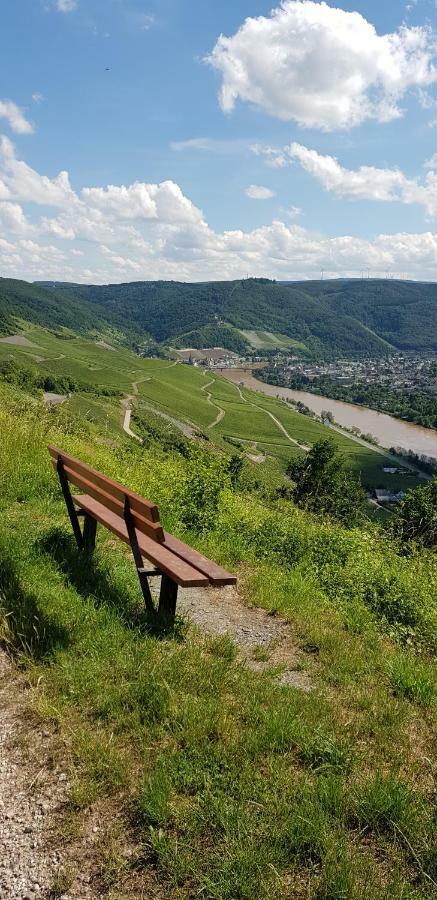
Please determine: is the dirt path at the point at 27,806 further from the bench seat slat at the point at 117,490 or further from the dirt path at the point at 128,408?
the dirt path at the point at 128,408

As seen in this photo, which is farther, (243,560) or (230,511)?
(230,511)

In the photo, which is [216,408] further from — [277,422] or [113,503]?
[113,503]

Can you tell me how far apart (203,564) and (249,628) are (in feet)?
3.33

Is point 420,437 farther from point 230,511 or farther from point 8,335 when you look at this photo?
point 230,511

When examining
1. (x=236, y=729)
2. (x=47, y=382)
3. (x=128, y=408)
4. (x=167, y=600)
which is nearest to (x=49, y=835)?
(x=236, y=729)

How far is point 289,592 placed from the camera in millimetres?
6797

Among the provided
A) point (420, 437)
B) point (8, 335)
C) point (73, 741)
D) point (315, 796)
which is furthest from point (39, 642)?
point (8, 335)

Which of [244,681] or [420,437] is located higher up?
[244,681]

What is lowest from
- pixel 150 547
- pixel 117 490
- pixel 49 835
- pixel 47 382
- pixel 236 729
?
pixel 47 382

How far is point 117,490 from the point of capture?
17.4 feet

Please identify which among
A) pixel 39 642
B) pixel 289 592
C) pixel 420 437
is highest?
pixel 39 642

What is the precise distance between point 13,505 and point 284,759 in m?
5.84

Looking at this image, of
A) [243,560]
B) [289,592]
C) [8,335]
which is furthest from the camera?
[8,335]

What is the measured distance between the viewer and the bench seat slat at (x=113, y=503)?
477 cm
